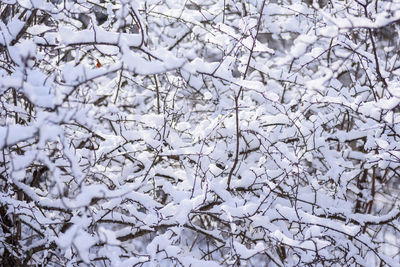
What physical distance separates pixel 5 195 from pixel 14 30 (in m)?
0.82

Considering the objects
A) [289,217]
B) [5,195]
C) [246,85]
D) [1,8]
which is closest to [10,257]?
[5,195]

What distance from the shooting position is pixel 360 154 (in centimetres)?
314

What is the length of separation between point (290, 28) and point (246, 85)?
6.96ft

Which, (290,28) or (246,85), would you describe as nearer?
(246,85)

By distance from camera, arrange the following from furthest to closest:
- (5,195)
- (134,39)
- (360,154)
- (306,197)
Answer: (360,154)
(306,197)
(5,195)
(134,39)

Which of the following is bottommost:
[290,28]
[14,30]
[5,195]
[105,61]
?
[5,195]

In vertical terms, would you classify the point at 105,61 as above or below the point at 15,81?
above

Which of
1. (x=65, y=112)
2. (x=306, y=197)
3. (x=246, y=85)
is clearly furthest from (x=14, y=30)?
(x=306, y=197)

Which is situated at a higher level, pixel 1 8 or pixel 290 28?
pixel 290 28

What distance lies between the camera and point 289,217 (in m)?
2.26

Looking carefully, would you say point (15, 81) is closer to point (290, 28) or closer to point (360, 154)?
point (360, 154)

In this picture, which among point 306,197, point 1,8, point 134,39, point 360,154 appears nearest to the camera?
point 134,39

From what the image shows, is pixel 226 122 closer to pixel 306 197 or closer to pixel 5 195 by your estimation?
pixel 306 197

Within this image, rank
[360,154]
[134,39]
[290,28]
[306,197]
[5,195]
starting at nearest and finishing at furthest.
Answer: [134,39] < [5,195] < [306,197] < [360,154] < [290,28]
